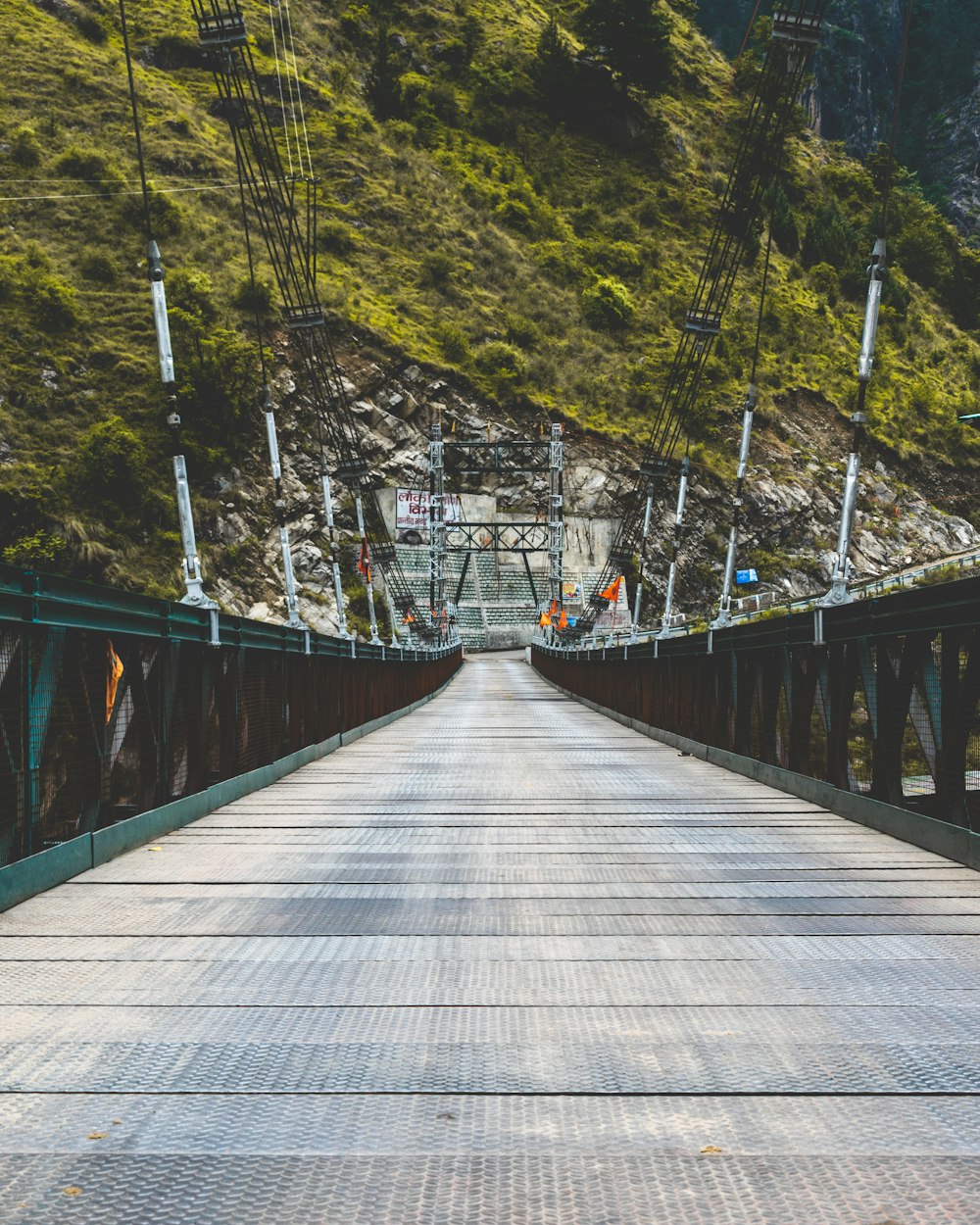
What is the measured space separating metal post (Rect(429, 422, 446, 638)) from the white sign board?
1.92 feet

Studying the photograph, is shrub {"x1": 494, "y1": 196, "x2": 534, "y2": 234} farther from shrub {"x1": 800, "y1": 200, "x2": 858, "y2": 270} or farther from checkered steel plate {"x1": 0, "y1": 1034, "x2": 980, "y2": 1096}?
checkered steel plate {"x1": 0, "y1": 1034, "x2": 980, "y2": 1096}

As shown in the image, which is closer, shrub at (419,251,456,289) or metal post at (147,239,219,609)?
metal post at (147,239,219,609)

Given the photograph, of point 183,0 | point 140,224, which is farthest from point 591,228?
point 140,224

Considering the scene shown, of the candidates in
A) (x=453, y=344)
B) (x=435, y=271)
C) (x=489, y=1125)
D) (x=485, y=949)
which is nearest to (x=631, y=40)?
(x=435, y=271)

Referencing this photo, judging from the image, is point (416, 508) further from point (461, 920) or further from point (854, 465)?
point (461, 920)

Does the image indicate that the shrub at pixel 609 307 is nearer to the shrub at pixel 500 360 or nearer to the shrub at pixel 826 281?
the shrub at pixel 500 360

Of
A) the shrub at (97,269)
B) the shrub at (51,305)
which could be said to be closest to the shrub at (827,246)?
the shrub at (97,269)

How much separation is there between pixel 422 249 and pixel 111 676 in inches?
4102

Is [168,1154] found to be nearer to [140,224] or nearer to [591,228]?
[140,224]

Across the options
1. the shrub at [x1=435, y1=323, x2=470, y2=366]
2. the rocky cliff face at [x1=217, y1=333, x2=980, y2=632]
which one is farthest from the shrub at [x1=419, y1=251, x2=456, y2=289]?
the rocky cliff face at [x1=217, y1=333, x2=980, y2=632]

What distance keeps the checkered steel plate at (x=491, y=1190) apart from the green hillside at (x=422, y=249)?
4302 centimetres

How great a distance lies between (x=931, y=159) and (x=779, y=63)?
16126 cm

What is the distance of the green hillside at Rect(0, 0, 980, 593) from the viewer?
6656 centimetres

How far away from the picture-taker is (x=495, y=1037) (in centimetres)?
351
